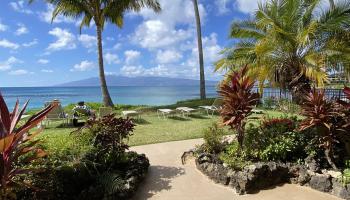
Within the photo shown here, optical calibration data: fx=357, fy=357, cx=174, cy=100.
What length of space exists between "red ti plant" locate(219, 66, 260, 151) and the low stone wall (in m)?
0.84

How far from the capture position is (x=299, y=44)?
10.9 meters

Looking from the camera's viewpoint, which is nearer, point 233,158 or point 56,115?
point 233,158

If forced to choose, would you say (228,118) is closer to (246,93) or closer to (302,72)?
(246,93)

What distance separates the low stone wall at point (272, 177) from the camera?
6125 mm

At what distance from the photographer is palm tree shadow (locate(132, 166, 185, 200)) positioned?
20.0ft

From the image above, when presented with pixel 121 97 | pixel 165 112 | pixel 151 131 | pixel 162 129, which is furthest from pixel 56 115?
pixel 121 97

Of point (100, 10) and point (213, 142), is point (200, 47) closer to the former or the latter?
point (100, 10)

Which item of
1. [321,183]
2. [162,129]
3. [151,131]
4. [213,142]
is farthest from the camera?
[162,129]

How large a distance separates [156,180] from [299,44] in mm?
6695

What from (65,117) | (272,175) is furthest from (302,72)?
(65,117)

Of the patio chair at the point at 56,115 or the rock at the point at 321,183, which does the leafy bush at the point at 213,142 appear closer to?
the rock at the point at 321,183

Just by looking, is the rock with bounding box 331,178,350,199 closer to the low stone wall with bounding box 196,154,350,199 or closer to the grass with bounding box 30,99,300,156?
the low stone wall with bounding box 196,154,350,199

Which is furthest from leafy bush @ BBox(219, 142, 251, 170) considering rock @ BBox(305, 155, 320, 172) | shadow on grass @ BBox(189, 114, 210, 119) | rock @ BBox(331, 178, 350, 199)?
shadow on grass @ BBox(189, 114, 210, 119)

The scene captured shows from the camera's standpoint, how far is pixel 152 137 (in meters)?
11.0
